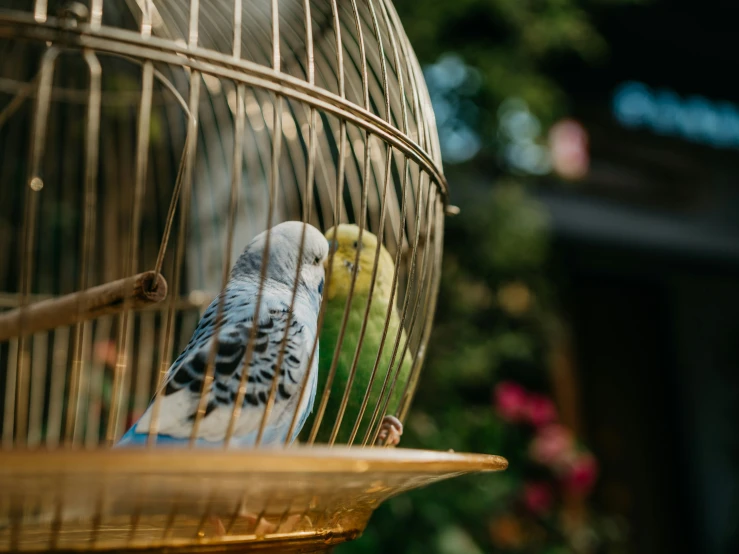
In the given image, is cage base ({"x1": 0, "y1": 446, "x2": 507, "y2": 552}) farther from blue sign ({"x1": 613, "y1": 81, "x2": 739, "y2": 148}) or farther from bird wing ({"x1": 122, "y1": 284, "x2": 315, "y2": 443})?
blue sign ({"x1": 613, "y1": 81, "x2": 739, "y2": 148})

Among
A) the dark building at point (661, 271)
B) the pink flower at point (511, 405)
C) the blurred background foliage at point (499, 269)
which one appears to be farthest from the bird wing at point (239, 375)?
the dark building at point (661, 271)

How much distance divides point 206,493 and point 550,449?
1398 mm

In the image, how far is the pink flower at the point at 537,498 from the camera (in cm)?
160

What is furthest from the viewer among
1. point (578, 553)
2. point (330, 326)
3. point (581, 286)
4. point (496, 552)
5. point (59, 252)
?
point (581, 286)

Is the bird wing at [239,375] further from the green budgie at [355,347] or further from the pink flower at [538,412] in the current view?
the pink flower at [538,412]

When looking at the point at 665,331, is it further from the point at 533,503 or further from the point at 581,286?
the point at 533,503

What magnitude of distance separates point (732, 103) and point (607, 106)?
2.26 ft

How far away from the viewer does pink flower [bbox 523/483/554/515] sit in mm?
1600

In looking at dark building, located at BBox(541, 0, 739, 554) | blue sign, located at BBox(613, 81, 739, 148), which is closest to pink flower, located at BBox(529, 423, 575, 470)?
dark building, located at BBox(541, 0, 739, 554)

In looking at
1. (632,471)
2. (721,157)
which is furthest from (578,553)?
(721,157)

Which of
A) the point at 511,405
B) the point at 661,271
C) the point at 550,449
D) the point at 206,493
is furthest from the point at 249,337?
the point at 661,271

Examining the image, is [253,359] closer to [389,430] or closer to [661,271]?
[389,430]

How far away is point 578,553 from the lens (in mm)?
1713

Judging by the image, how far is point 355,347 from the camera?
0.53 metres
